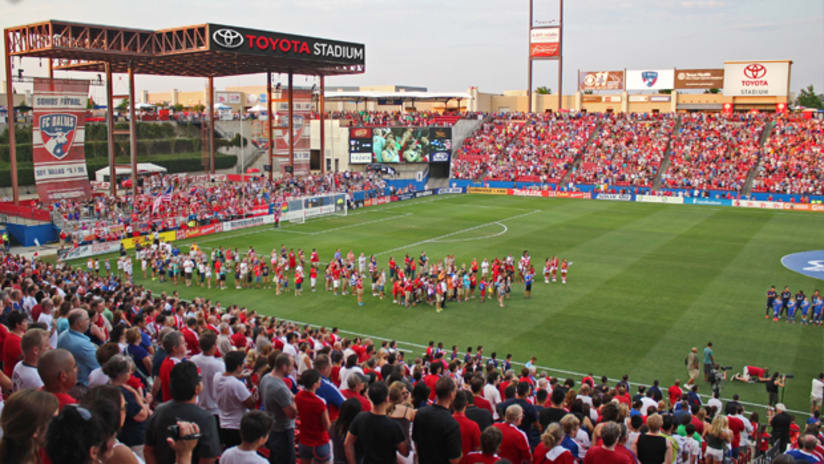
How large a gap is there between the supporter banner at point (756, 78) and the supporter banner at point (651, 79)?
6.85 meters

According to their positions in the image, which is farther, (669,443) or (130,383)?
(669,443)

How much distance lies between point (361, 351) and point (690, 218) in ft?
133

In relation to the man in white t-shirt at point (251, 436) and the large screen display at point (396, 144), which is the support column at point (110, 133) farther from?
the man in white t-shirt at point (251, 436)

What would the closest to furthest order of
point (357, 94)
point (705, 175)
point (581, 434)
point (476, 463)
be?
point (476, 463), point (581, 434), point (705, 175), point (357, 94)

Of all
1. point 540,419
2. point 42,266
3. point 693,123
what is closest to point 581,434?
point 540,419

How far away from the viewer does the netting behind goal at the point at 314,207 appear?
47844 mm

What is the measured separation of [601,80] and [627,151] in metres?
23.6

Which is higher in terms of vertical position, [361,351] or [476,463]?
→ [476,463]

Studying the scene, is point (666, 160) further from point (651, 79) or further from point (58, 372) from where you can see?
point (58, 372)

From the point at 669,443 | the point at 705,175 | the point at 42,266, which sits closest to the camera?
the point at 669,443

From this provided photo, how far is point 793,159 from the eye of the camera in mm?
58625

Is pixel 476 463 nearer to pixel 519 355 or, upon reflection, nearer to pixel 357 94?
pixel 519 355

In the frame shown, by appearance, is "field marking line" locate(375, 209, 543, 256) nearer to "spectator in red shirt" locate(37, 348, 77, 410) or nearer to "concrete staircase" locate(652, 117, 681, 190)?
"concrete staircase" locate(652, 117, 681, 190)

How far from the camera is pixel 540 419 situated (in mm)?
8828
